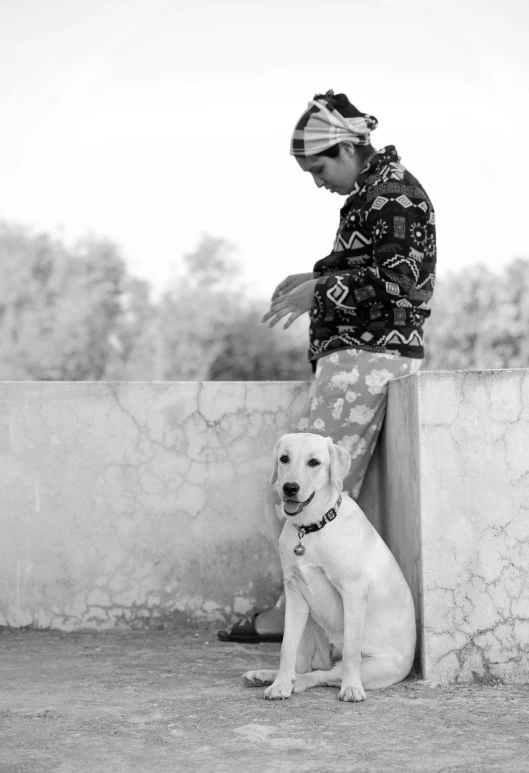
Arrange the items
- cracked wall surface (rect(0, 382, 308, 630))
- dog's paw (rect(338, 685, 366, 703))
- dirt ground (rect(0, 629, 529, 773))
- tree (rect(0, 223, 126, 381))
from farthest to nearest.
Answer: tree (rect(0, 223, 126, 381)) < cracked wall surface (rect(0, 382, 308, 630)) < dog's paw (rect(338, 685, 366, 703)) < dirt ground (rect(0, 629, 529, 773))

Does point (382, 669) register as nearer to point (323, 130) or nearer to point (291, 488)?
point (291, 488)

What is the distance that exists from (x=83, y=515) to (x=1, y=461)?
0.51 m

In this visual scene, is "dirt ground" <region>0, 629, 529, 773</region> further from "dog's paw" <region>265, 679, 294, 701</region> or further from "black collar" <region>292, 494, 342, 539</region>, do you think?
"black collar" <region>292, 494, 342, 539</region>

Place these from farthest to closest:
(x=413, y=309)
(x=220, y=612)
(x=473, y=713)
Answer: (x=220, y=612)
(x=413, y=309)
(x=473, y=713)

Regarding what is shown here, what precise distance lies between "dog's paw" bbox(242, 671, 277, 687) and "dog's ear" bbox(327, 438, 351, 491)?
30.0 inches

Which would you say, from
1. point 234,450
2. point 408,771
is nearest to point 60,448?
point 234,450

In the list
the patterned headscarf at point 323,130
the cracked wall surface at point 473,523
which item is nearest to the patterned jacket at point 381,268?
the patterned headscarf at point 323,130

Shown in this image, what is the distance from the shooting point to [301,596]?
363 centimetres

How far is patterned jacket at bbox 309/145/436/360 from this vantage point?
3971 millimetres

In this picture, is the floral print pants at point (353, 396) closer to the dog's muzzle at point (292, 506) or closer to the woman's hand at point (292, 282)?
the woman's hand at point (292, 282)

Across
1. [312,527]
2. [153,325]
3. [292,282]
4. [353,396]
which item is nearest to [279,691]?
[312,527]

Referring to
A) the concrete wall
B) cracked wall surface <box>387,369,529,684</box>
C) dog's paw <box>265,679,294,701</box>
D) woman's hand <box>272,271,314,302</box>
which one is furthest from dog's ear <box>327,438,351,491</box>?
the concrete wall

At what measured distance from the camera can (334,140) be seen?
4141 mm

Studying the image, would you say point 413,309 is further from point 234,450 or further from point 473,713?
point 473,713
